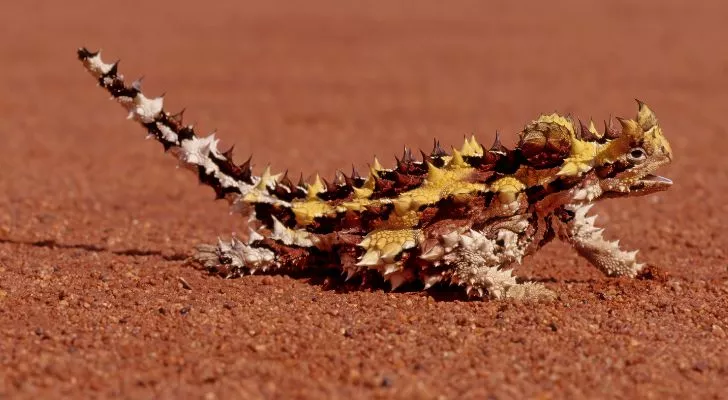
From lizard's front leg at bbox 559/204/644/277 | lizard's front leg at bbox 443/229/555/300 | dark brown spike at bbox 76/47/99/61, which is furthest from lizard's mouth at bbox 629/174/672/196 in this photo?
dark brown spike at bbox 76/47/99/61

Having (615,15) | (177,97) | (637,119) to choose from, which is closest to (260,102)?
(177,97)

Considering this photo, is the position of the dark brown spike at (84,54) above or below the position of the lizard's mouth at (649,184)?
above

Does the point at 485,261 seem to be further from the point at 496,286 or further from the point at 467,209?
the point at 467,209

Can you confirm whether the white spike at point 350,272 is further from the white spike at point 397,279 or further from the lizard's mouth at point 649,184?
the lizard's mouth at point 649,184

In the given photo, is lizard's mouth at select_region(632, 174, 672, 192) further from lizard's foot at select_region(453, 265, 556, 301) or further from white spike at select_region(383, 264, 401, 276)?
white spike at select_region(383, 264, 401, 276)

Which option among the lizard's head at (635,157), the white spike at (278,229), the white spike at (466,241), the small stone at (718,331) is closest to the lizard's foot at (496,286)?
the white spike at (466,241)

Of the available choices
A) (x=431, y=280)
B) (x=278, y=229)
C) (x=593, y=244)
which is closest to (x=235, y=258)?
(x=278, y=229)

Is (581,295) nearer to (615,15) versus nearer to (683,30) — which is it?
(683,30)
